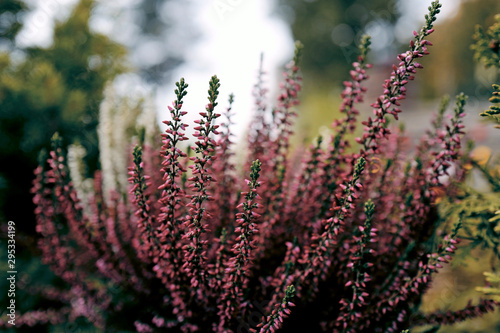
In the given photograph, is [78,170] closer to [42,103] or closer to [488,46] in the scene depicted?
[42,103]

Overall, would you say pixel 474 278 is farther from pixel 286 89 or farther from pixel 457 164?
pixel 286 89

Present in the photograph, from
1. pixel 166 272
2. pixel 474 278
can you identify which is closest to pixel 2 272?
pixel 166 272

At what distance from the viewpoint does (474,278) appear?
242 centimetres

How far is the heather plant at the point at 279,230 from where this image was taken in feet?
2.87

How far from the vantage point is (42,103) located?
2223 mm

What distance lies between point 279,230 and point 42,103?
74.3 inches

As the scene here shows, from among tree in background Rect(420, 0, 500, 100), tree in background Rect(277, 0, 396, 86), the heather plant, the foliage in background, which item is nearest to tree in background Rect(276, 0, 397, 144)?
tree in background Rect(277, 0, 396, 86)

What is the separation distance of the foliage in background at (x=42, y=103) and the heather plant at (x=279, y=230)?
1078 mm

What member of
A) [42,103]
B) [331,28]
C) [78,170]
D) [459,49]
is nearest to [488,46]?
[78,170]

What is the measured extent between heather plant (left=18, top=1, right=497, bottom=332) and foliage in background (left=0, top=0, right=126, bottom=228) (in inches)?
42.5

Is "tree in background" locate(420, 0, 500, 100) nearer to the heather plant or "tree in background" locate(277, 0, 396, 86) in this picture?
"tree in background" locate(277, 0, 396, 86)

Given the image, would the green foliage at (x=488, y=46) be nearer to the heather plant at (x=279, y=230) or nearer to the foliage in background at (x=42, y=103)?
the heather plant at (x=279, y=230)

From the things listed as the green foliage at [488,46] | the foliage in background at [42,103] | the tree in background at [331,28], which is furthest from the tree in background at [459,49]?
the foliage in background at [42,103]

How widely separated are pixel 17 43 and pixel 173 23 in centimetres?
1720
